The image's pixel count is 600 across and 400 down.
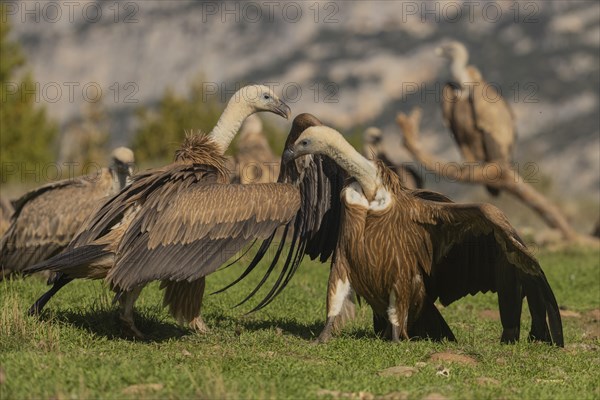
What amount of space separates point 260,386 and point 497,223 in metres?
2.19

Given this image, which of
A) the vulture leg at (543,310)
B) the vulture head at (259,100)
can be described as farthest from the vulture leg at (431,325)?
the vulture head at (259,100)

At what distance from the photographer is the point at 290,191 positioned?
752 cm

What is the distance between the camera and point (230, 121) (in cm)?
838

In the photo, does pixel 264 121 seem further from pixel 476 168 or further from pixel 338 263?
pixel 338 263

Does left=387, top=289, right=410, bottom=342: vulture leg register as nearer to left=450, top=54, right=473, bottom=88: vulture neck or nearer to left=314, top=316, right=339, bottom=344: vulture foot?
left=314, top=316, right=339, bottom=344: vulture foot

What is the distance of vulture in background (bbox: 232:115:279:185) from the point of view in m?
14.9

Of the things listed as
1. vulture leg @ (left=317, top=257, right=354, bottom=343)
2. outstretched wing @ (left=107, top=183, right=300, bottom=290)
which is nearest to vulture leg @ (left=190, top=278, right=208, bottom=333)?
outstretched wing @ (left=107, top=183, right=300, bottom=290)

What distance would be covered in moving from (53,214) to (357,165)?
14.6 ft

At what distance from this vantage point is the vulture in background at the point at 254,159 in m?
14.9

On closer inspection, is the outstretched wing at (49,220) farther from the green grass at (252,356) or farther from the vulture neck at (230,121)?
the vulture neck at (230,121)

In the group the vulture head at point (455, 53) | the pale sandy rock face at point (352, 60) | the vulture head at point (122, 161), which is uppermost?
the pale sandy rock face at point (352, 60)

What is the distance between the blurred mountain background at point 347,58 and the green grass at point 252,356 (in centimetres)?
6313

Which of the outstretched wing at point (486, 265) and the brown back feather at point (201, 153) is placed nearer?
the outstretched wing at point (486, 265)

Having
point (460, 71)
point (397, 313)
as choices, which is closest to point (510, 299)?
point (397, 313)
